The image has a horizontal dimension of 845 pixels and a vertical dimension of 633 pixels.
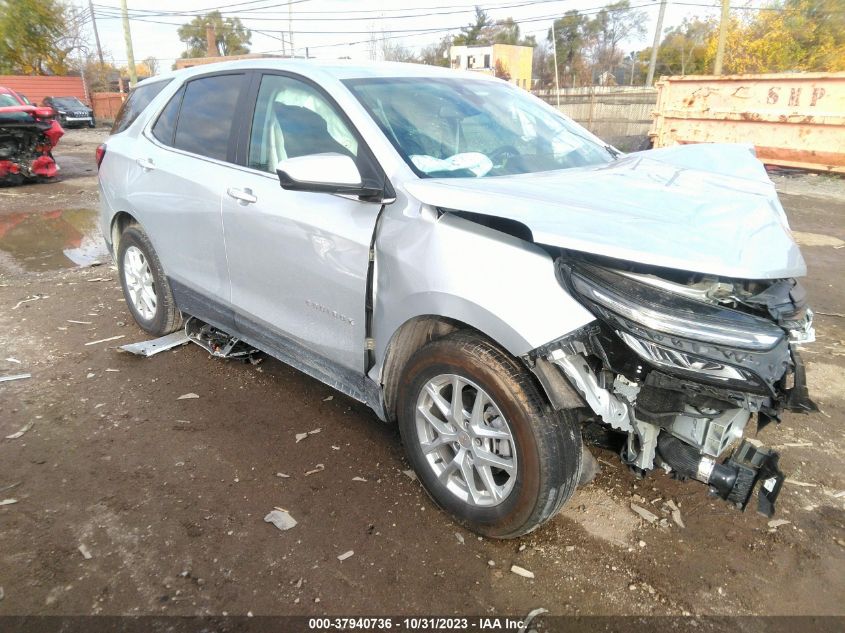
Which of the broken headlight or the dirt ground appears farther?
the dirt ground

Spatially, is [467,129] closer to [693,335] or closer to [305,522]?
[693,335]

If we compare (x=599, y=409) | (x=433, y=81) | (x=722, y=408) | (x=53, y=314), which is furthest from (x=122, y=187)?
(x=722, y=408)

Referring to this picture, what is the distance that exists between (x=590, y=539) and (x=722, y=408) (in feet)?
3.05

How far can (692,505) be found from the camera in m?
2.86

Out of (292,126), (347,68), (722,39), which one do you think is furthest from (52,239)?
(722,39)

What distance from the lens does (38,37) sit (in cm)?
4247

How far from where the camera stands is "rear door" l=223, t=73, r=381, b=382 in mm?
2779

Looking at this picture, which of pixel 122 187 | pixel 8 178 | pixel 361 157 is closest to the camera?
pixel 361 157

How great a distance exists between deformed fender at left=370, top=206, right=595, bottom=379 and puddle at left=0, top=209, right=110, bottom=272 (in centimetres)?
567

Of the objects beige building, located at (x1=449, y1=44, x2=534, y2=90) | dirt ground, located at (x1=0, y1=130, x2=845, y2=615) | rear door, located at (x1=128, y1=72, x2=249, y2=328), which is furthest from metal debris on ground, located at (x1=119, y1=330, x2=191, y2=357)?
beige building, located at (x1=449, y1=44, x2=534, y2=90)

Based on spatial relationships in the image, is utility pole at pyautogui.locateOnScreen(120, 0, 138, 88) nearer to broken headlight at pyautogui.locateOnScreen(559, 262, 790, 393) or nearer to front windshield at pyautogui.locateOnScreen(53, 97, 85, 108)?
front windshield at pyautogui.locateOnScreen(53, 97, 85, 108)

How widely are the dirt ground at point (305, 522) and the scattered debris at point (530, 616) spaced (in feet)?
0.12

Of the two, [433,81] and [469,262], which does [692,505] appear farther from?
[433,81]

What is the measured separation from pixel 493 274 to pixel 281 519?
1.49 m
